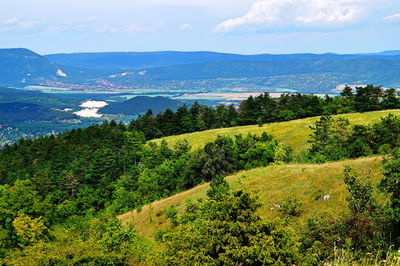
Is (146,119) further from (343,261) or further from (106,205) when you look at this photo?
(343,261)

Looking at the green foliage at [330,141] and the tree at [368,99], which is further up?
the tree at [368,99]

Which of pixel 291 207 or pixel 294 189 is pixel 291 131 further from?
pixel 291 207

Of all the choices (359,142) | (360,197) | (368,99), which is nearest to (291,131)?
(368,99)

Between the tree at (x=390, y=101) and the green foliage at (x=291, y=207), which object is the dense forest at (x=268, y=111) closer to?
the tree at (x=390, y=101)

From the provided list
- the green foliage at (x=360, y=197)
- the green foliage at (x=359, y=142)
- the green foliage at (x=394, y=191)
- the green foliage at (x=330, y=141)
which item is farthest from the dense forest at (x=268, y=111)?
the green foliage at (x=394, y=191)

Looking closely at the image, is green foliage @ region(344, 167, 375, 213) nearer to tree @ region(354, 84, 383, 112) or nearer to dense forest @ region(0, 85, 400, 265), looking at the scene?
dense forest @ region(0, 85, 400, 265)
